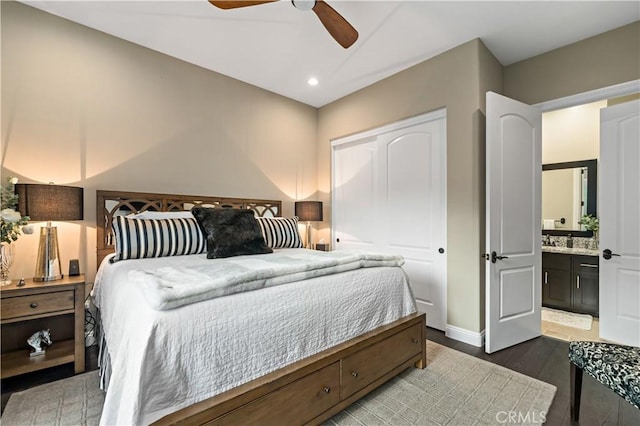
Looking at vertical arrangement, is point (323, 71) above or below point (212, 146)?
above

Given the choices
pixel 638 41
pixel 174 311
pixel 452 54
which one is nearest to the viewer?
pixel 174 311

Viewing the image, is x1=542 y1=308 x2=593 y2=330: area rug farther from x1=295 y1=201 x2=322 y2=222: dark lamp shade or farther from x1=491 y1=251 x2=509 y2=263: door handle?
x1=295 y1=201 x2=322 y2=222: dark lamp shade

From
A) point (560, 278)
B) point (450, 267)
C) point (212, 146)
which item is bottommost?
point (560, 278)

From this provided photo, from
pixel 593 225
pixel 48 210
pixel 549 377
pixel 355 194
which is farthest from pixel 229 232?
pixel 593 225

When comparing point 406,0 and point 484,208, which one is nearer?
point 406,0

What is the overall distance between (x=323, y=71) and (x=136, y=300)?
3008 millimetres

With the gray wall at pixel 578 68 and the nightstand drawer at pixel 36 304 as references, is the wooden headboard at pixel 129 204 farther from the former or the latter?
the gray wall at pixel 578 68

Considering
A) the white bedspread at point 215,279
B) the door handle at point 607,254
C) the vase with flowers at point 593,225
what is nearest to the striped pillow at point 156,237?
the white bedspread at point 215,279

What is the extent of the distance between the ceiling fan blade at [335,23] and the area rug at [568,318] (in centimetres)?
378

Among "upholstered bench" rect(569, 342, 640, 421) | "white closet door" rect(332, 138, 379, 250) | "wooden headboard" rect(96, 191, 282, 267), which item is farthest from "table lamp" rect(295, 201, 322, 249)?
"upholstered bench" rect(569, 342, 640, 421)

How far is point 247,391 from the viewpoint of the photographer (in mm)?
1259

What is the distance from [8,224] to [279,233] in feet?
6.66

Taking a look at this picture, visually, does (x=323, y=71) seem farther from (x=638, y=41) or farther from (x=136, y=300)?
(x=136, y=300)

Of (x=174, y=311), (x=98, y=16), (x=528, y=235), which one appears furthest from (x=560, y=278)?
(x=98, y=16)
